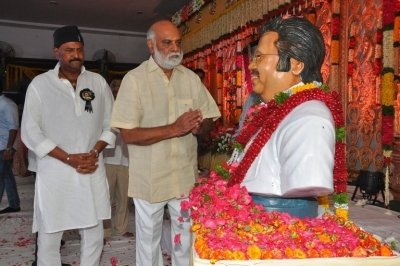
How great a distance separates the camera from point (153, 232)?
272 cm

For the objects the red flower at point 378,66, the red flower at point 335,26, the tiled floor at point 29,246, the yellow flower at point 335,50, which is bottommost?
the tiled floor at point 29,246

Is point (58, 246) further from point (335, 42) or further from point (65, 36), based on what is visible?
point (335, 42)

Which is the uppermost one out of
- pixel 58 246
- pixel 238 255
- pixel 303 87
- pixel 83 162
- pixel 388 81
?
pixel 388 81

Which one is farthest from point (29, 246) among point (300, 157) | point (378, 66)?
point (378, 66)

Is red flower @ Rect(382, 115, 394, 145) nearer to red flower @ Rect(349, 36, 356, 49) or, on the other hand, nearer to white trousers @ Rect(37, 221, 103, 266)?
red flower @ Rect(349, 36, 356, 49)

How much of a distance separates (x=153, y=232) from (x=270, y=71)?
1.54 metres

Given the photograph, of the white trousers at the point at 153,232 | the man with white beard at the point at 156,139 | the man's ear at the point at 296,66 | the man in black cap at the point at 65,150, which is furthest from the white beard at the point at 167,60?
the man's ear at the point at 296,66

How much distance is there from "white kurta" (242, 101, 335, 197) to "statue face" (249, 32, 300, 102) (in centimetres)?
15

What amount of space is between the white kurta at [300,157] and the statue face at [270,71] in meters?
0.15

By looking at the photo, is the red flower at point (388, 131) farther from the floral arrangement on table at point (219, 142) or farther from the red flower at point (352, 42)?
the floral arrangement on table at point (219, 142)

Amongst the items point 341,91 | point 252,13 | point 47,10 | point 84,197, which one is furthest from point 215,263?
point 47,10

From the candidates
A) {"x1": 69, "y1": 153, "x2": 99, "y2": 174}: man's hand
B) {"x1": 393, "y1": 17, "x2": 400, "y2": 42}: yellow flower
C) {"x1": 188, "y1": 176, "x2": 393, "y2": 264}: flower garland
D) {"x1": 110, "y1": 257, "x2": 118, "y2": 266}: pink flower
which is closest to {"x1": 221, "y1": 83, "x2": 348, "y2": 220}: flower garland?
{"x1": 188, "y1": 176, "x2": 393, "y2": 264}: flower garland

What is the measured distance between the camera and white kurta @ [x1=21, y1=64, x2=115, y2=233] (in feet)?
8.86

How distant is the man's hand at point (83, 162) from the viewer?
2697mm
